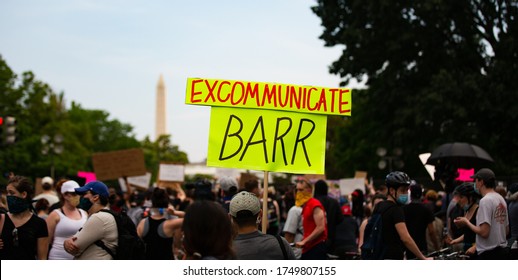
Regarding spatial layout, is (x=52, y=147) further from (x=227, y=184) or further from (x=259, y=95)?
(x=259, y=95)

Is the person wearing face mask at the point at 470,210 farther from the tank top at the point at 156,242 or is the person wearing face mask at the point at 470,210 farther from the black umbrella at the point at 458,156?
the black umbrella at the point at 458,156

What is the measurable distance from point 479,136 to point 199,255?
28085mm

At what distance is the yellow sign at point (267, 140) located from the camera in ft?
25.4

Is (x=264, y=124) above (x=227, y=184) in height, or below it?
above

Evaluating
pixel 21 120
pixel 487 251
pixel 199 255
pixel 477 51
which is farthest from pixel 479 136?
pixel 21 120

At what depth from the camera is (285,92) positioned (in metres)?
7.96

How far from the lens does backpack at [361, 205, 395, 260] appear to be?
8031 millimetres

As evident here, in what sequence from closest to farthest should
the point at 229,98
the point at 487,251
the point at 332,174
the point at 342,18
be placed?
the point at 229,98, the point at 487,251, the point at 342,18, the point at 332,174

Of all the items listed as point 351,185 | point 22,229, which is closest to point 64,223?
point 22,229

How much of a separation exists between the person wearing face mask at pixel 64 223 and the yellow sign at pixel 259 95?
1842 millimetres

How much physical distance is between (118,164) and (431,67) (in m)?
16.2

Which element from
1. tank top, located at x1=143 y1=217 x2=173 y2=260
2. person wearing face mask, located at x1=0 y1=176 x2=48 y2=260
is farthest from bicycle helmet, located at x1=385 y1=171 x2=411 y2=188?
person wearing face mask, located at x1=0 y1=176 x2=48 y2=260

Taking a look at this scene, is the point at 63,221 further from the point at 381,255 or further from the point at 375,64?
the point at 375,64

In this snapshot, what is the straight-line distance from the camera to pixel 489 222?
8.45 meters
